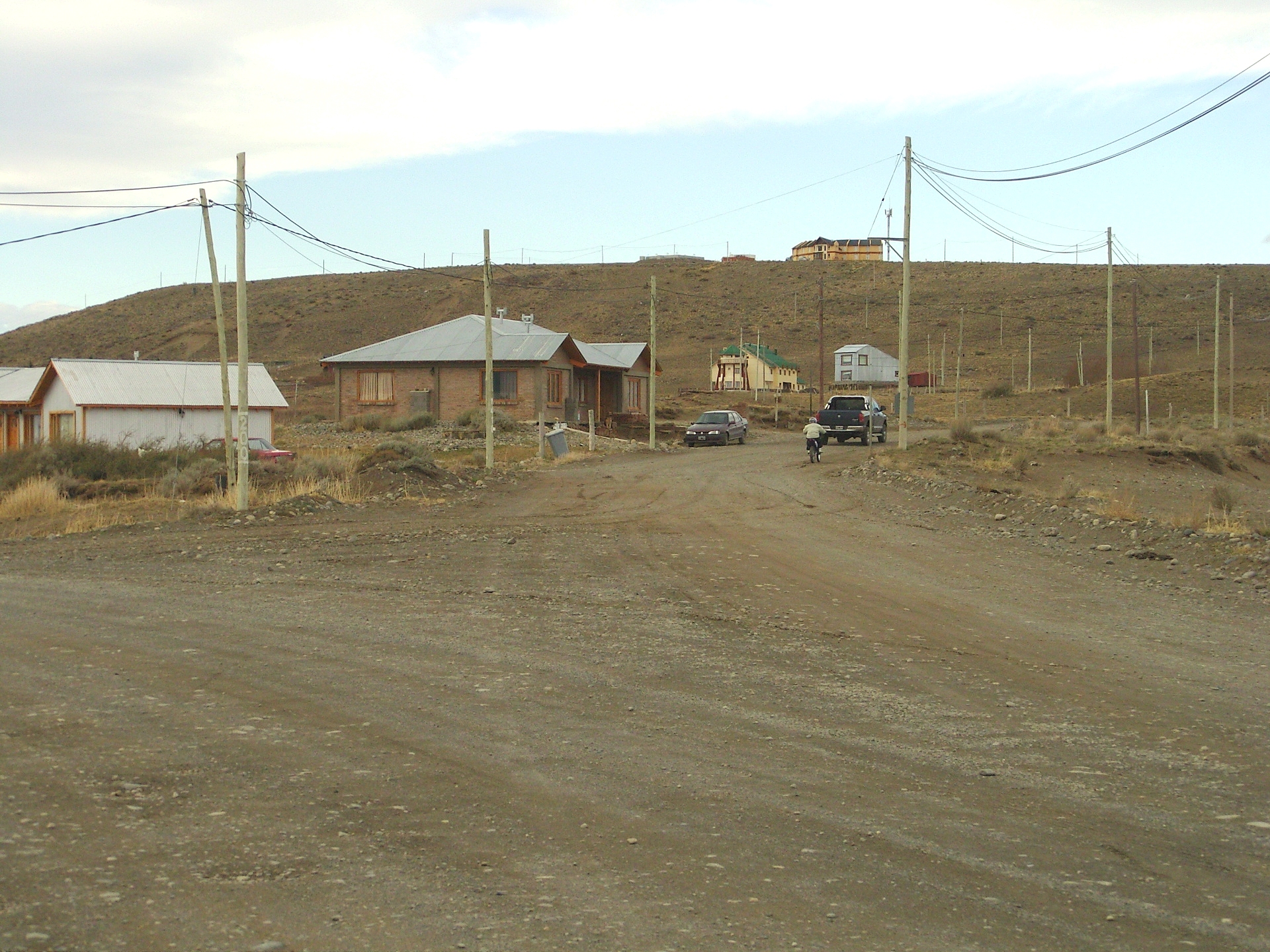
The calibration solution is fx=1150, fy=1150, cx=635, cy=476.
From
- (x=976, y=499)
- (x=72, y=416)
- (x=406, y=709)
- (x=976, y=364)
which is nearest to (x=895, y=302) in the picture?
(x=976, y=364)

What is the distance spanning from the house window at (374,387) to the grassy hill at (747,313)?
1423 inches

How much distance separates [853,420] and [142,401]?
26.0 meters

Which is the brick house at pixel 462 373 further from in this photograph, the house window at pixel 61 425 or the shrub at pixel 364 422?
the house window at pixel 61 425

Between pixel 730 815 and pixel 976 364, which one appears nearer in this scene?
pixel 730 815

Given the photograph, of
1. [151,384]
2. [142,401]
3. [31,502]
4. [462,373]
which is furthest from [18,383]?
[31,502]

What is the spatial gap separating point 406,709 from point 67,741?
2066 millimetres

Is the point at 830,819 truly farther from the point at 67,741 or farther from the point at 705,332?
the point at 705,332

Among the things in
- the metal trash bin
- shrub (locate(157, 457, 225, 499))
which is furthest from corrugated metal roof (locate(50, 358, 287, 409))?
shrub (locate(157, 457, 225, 499))

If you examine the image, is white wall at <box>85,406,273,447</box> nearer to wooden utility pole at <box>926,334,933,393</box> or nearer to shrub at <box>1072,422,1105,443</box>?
shrub at <box>1072,422,1105,443</box>

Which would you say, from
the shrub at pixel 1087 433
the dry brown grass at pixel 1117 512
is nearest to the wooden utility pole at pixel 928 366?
the shrub at pixel 1087 433

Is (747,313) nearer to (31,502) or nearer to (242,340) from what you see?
(31,502)

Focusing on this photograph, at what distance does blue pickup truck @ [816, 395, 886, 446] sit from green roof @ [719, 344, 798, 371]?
43.8 meters

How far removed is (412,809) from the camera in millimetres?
5754

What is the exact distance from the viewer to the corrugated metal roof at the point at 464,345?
49.8m
